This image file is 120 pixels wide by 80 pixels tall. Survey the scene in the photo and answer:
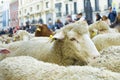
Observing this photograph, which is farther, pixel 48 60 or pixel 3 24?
pixel 3 24

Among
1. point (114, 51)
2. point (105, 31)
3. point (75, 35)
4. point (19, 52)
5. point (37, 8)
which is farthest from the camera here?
point (37, 8)

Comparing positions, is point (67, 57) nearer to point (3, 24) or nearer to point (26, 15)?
point (26, 15)

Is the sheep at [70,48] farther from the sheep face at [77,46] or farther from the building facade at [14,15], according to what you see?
the building facade at [14,15]

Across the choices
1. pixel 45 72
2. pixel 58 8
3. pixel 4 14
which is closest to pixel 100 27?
pixel 45 72

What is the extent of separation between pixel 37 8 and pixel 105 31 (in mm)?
59196

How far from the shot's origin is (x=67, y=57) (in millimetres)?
5098

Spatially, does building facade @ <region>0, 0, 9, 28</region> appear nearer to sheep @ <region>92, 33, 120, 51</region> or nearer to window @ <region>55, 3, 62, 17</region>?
window @ <region>55, 3, 62, 17</region>

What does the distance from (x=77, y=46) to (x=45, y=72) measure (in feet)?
6.16

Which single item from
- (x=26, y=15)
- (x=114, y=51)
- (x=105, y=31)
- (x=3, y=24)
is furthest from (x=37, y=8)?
(x=114, y=51)

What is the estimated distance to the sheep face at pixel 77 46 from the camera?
4844mm

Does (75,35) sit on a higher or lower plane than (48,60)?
higher

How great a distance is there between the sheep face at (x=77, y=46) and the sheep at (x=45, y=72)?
46.8 inches

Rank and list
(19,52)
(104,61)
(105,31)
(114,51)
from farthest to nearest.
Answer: (105,31), (19,52), (114,51), (104,61)

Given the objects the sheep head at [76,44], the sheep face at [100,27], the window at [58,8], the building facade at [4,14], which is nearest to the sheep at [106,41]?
the sheep head at [76,44]
